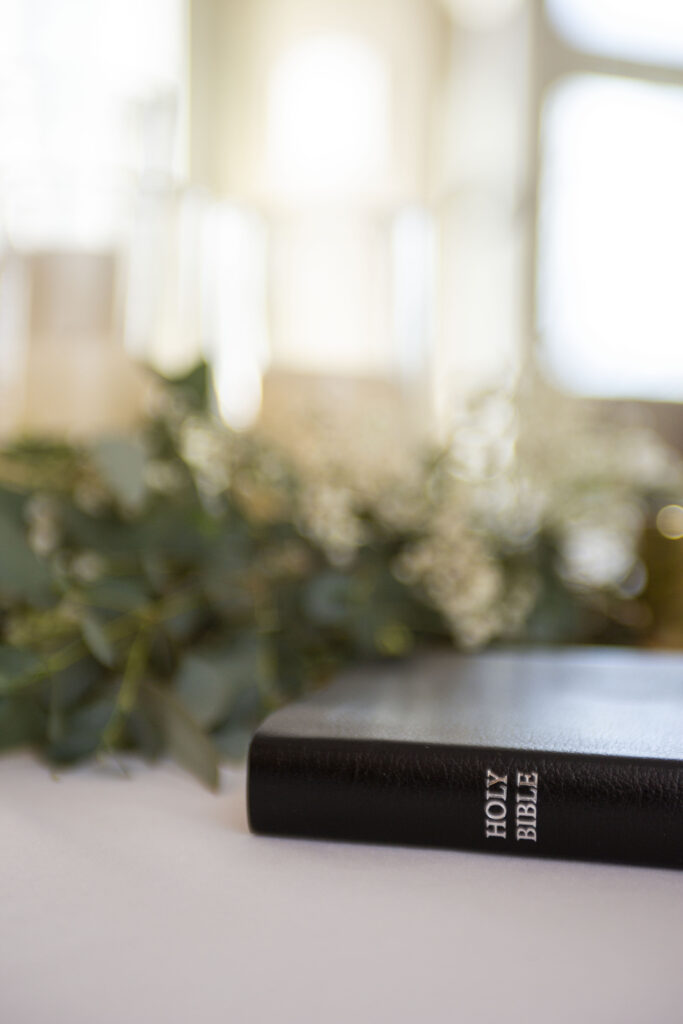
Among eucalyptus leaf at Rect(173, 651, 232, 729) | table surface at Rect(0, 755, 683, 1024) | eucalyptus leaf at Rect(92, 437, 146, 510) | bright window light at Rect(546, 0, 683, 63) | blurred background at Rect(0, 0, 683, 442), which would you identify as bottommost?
table surface at Rect(0, 755, 683, 1024)

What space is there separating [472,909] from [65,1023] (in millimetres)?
126

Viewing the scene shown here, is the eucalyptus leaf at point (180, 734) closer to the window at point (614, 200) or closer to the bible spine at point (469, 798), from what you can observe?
the bible spine at point (469, 798)

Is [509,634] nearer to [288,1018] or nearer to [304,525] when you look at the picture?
[304,525]

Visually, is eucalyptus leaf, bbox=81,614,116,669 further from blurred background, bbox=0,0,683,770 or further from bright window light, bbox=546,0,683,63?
bright window light, bbox=546,0,683,63

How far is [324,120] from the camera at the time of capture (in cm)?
110

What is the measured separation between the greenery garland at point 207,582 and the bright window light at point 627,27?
111cm

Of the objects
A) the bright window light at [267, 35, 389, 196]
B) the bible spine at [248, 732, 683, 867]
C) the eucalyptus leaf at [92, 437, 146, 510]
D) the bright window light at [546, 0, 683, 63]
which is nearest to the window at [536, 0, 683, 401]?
the bright window light at [546, 0, 683, 63]

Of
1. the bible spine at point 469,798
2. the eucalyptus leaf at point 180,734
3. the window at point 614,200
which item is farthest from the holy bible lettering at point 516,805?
the window at point 614,200

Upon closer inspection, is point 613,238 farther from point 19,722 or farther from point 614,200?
point 19,722

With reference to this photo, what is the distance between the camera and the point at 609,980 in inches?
9.5

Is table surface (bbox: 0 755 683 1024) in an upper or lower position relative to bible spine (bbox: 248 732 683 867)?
lower

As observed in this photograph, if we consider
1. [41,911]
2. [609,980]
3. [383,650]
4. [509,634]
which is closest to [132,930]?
[41,911]

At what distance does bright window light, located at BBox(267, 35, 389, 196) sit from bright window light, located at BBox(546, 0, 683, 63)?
474 mm

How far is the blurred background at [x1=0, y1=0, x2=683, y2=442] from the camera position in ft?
2.06
